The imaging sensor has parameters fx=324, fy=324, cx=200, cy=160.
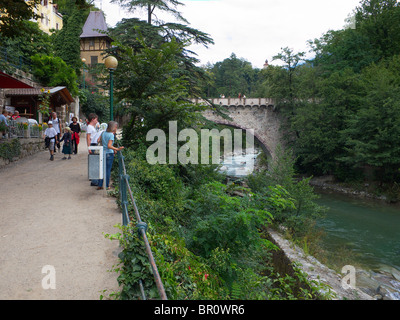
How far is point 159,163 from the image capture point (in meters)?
9.62

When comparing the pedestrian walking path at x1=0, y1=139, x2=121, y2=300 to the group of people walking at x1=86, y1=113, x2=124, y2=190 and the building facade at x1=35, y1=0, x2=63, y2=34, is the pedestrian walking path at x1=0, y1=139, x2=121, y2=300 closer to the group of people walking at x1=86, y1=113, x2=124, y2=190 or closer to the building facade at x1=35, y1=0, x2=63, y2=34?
the group of people walking at x1=86, y1=113, x2=124, y2=190

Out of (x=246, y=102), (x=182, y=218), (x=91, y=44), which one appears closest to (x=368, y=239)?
(x=182, y=218)

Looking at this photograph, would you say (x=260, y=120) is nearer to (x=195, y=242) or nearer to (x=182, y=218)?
(x=182, y=218)

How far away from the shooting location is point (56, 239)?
4934 mm

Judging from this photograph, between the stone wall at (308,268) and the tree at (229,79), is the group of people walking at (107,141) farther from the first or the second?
the tree at (229,79)

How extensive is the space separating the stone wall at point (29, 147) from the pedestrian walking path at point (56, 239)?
2.72 m

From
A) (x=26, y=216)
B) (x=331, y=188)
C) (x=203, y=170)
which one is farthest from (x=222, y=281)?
(x=331, y=188)

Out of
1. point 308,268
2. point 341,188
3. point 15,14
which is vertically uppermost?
point 15,14

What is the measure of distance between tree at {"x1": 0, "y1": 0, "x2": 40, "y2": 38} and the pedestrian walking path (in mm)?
4460

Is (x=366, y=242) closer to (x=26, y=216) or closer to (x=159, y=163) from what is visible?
(x=159, y=163)

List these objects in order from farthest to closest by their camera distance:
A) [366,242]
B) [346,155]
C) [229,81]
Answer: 1. [229,81]
2. [346,155]
3. [366,242]

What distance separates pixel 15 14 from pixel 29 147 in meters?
5.70

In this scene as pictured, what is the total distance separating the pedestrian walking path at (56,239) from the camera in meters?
3.65
